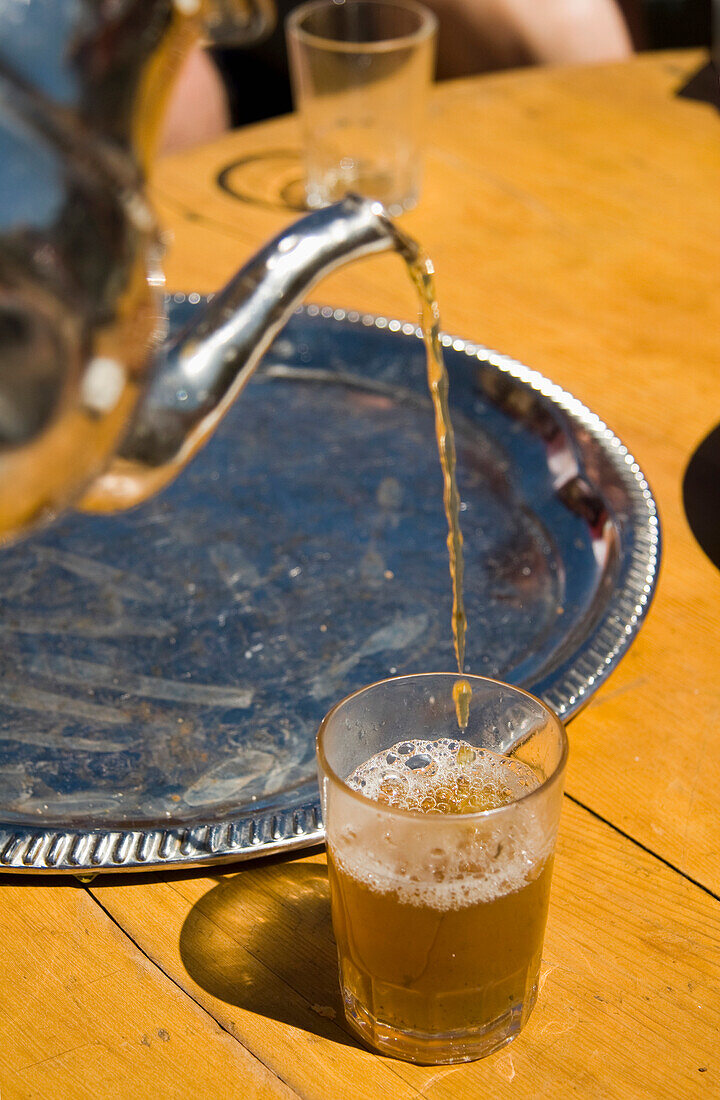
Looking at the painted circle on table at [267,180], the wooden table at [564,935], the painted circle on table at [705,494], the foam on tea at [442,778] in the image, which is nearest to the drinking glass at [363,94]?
the painted circle on table at [267,180]

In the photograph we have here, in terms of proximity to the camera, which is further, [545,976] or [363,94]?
[363,94]

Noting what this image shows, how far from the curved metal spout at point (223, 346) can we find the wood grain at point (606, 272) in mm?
223

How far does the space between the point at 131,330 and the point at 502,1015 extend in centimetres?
23

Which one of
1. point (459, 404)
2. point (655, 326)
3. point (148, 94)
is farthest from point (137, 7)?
point (655, 326)

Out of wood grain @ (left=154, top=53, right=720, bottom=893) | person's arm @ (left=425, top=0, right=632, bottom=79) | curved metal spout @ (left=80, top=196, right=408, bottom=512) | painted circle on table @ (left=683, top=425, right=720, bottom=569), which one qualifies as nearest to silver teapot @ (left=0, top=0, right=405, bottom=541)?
curved metal spout @ (left=80, top=196, right=408, bottom=512)

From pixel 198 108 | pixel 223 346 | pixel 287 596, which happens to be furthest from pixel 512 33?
pixel 223 346

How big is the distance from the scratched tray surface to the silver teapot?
0.18 meters

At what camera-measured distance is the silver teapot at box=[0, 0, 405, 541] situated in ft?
0.81

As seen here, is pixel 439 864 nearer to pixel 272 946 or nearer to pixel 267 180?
pixel 272 946

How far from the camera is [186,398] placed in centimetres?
34

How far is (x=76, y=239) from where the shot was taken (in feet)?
0.85

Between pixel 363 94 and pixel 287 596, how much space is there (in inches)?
20.3

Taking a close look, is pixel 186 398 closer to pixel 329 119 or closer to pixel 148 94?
pixel 148 94

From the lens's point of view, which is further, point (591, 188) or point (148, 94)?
point (591, 188)
